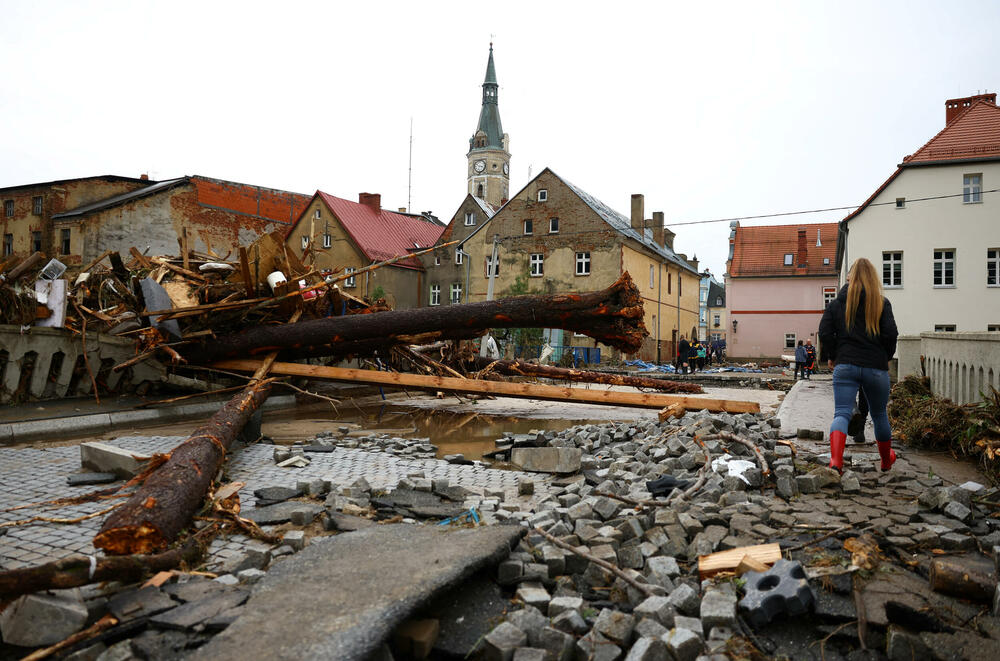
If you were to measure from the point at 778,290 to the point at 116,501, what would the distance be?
4589 centimetres

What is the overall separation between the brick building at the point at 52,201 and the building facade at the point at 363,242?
33.2 feet

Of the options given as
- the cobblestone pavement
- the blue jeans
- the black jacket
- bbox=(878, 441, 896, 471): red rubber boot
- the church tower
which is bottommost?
the cobblestone pavement

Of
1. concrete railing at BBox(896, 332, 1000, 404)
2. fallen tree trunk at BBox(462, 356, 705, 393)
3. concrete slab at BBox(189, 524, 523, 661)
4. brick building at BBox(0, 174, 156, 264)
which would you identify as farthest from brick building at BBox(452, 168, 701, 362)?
concrete slab at BBox(189, 524, 523, 661)

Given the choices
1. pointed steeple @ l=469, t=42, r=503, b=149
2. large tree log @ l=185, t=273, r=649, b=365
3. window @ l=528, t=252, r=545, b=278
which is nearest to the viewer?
large tree log @ l=185, t=273, r=649, b=365

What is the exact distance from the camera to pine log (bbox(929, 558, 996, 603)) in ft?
8.81

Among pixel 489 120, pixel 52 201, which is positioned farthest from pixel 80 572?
pixel 489 120

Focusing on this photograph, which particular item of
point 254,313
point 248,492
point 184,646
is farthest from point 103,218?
point 184,646

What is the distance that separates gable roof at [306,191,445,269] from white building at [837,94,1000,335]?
2409cm

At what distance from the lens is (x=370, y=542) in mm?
3348

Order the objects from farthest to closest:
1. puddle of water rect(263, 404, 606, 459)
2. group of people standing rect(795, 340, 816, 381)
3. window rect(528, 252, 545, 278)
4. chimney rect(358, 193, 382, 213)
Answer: chimney rect(358, 193, 382, 213)
window rect(528, 252, 545, 278)
group of people standing rect(795, 340, 816, 381)
puddle of water rect(263, 404, 606, 459)

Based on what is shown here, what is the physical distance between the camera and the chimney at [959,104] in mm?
29011

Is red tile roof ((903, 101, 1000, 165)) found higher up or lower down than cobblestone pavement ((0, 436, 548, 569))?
higher up

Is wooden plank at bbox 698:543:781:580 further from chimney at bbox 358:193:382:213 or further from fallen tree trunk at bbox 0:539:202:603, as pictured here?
chimney at bbox 358:193:382:213

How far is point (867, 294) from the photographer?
4941 millimetres
